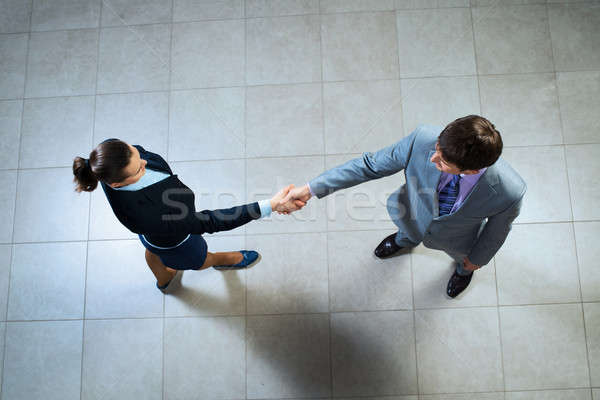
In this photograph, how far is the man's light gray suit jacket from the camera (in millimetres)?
1474

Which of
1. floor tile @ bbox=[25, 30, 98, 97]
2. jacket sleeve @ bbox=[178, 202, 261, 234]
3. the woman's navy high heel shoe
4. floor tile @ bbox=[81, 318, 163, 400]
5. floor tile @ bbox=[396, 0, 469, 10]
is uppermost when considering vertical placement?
floor tile @ bbox=[396, 0, 469, 10]

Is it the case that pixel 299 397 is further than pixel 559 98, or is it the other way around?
pixel 559 98

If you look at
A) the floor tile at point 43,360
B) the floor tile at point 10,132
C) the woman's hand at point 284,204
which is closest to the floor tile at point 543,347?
→ the woman's hand at point 284,204

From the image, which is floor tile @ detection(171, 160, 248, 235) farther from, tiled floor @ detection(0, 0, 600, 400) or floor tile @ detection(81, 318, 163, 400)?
floor tile @ detection(81, 318, 163, 400)

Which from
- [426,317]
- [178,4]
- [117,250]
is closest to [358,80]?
[178,4]

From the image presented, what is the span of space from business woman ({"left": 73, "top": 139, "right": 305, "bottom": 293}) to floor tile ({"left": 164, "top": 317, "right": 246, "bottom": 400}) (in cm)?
65

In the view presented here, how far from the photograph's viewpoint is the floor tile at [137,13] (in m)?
2.90

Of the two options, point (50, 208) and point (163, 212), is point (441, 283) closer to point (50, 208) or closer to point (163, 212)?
point (163, 212)

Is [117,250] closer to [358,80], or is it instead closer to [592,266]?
[358,80]

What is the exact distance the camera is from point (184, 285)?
2.58 meters

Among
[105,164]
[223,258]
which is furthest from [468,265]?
[105,164]

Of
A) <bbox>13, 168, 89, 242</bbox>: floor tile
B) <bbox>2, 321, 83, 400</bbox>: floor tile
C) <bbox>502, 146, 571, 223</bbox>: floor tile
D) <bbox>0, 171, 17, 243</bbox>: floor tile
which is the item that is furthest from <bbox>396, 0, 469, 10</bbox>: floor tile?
<bbox>2, 321, 83, 400</bbox>: floor tile

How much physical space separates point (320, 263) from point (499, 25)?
222 cm

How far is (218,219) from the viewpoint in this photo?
181 centimetres
